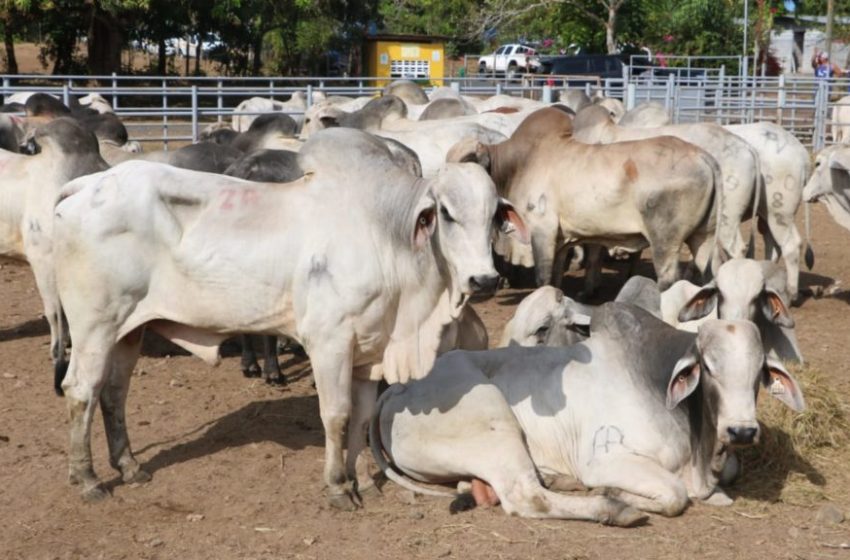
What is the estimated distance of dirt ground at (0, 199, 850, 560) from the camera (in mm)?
5125

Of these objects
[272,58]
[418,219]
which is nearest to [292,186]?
[418,219]

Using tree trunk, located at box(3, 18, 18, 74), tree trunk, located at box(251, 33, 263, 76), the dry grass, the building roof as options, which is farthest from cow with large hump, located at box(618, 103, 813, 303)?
the building roof

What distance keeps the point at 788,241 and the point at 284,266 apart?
6225 mm

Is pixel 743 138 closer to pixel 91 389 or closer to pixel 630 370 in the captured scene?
pixel 630 370

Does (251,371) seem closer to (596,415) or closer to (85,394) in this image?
(85,394)

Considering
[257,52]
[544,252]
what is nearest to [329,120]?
[544,252]

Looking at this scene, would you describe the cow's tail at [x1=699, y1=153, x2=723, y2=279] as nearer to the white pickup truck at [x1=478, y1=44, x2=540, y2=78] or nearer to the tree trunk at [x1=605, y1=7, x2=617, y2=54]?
the tree trunk at [x1=605, y1=7, x2=617, y2=54]

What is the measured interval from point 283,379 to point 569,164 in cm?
305

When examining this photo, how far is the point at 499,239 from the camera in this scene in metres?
10.3

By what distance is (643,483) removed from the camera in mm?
5312

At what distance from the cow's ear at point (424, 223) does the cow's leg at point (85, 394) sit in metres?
1.43

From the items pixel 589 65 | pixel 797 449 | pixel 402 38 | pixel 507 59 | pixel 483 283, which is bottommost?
pixel 797 449

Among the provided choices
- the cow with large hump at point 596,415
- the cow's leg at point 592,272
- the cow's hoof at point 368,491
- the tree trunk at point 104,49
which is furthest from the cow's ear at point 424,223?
the tree trunk at point 104,49

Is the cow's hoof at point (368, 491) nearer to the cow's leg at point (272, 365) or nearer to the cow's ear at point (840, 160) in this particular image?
the cow's leg at point (272, 365)
